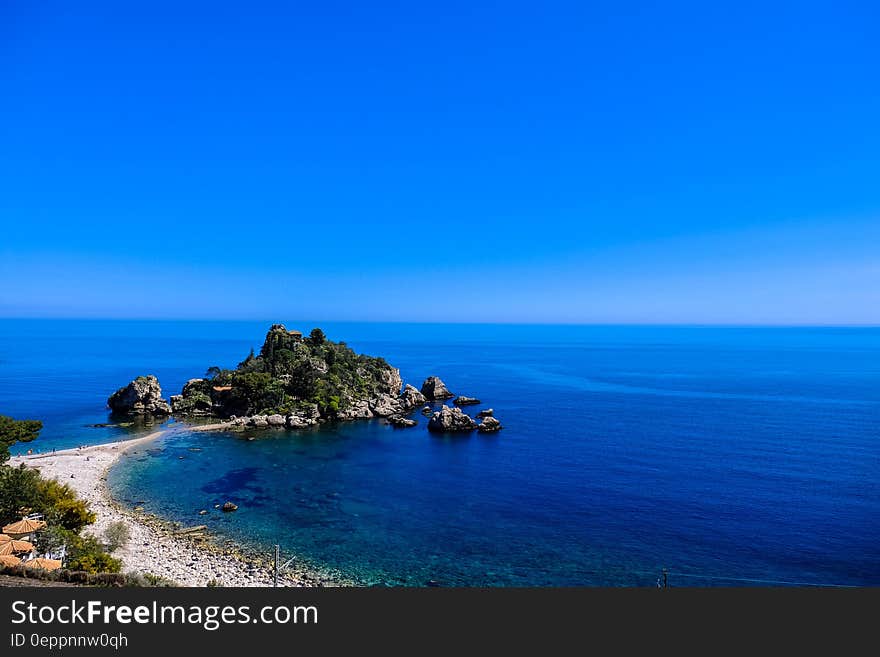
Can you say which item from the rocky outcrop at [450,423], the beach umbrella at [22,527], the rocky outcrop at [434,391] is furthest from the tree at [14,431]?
the rocky outcrop at [434,391]

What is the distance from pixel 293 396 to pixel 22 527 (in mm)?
67019

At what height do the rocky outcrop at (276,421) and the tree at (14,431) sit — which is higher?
the tree at (14,431)

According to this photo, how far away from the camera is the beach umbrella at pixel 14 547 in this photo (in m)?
30.7

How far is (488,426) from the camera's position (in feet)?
295

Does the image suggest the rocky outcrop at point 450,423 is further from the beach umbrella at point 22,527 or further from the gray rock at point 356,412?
the beach umbrella at point 22,527

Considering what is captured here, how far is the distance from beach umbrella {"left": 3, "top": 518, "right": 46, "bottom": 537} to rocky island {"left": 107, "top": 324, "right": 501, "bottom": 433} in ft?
177

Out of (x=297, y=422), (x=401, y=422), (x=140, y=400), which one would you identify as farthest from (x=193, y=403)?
(x=401, y=422)

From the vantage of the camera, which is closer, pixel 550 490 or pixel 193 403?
pixel 550 490

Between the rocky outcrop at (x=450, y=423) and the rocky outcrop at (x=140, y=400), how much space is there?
53740mm

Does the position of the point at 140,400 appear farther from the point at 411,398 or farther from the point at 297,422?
the point at 411,398

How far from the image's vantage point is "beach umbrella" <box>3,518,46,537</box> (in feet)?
109

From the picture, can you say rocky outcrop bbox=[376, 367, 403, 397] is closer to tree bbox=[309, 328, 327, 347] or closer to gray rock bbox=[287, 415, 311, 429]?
tree bbox=[309, 328, 327, 347]

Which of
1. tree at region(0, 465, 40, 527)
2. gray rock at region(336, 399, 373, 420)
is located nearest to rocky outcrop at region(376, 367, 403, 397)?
gray rock at region(336, 399, 373, 420)

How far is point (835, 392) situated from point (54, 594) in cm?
15814
